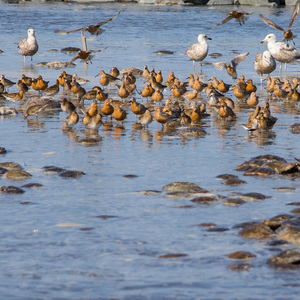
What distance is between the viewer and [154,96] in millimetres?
20531

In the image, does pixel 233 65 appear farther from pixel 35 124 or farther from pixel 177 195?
pixel 177 195

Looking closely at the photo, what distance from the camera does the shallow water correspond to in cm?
759

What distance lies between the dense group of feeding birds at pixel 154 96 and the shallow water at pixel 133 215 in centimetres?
35

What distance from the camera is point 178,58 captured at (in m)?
32.1

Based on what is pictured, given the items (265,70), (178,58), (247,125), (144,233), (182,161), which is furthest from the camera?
(178,58)

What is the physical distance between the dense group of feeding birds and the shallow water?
1.15ft

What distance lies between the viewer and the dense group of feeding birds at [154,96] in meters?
17.2

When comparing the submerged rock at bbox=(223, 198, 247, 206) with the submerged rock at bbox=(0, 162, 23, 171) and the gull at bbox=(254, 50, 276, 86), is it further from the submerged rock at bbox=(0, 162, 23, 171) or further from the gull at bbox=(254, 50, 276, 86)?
the gull at bbox=(254, 50, 276, 86)

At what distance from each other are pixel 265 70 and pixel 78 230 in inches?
679

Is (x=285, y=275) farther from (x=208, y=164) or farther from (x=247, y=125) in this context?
(x=247, y=125)

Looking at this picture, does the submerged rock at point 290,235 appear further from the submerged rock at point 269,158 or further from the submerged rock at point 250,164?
the submerged rock at point 269,158

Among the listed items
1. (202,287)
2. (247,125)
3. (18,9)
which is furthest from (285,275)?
(18,9)

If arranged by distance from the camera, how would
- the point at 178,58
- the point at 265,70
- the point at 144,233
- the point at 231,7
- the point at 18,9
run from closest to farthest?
the point at 144,233 → the point at 265,70 → the point at 178,58 → the point at 18,9 → the point at 231,7

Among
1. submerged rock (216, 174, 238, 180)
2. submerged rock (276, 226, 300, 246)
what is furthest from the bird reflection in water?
submerged rock (276, 226, 300, 246)
